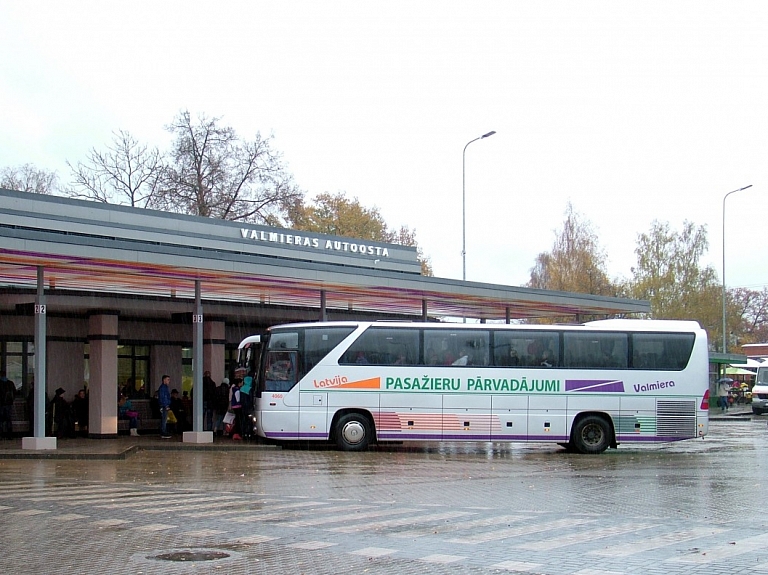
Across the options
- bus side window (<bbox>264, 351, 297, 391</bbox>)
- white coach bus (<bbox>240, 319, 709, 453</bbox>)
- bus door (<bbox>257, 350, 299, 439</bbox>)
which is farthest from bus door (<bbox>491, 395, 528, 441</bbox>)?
bus side window (<bbox>264, 351, 297, 391</bbox>)

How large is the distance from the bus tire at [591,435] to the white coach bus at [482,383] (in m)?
0.02

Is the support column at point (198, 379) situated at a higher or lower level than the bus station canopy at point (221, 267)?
lower

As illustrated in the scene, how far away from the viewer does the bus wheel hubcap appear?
24.3m

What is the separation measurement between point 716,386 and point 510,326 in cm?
3807

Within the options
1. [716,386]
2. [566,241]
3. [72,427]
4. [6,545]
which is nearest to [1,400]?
[72,427]

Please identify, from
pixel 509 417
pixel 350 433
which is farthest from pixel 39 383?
pixel 509 417

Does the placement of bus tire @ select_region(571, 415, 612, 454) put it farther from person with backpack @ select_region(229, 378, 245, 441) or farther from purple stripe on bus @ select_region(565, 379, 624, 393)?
person with backpack @ select_region(229, 378, 245, 441)

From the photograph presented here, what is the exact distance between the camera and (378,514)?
12.6 m

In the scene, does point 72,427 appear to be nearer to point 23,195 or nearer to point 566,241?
point 23,195

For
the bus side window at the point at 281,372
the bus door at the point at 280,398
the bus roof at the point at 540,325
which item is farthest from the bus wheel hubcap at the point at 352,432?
the bus roof at the point at 540,325

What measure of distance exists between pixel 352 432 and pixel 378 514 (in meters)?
11.8

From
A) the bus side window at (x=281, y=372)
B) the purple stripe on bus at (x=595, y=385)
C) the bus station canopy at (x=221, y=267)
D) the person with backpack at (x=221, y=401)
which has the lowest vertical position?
the person with backpack at (x=221, y=401)

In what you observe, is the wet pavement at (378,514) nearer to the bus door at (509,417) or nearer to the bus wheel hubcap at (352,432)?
the bus wheel hubcap at (352,432)

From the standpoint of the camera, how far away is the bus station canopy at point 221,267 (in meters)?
22.1
